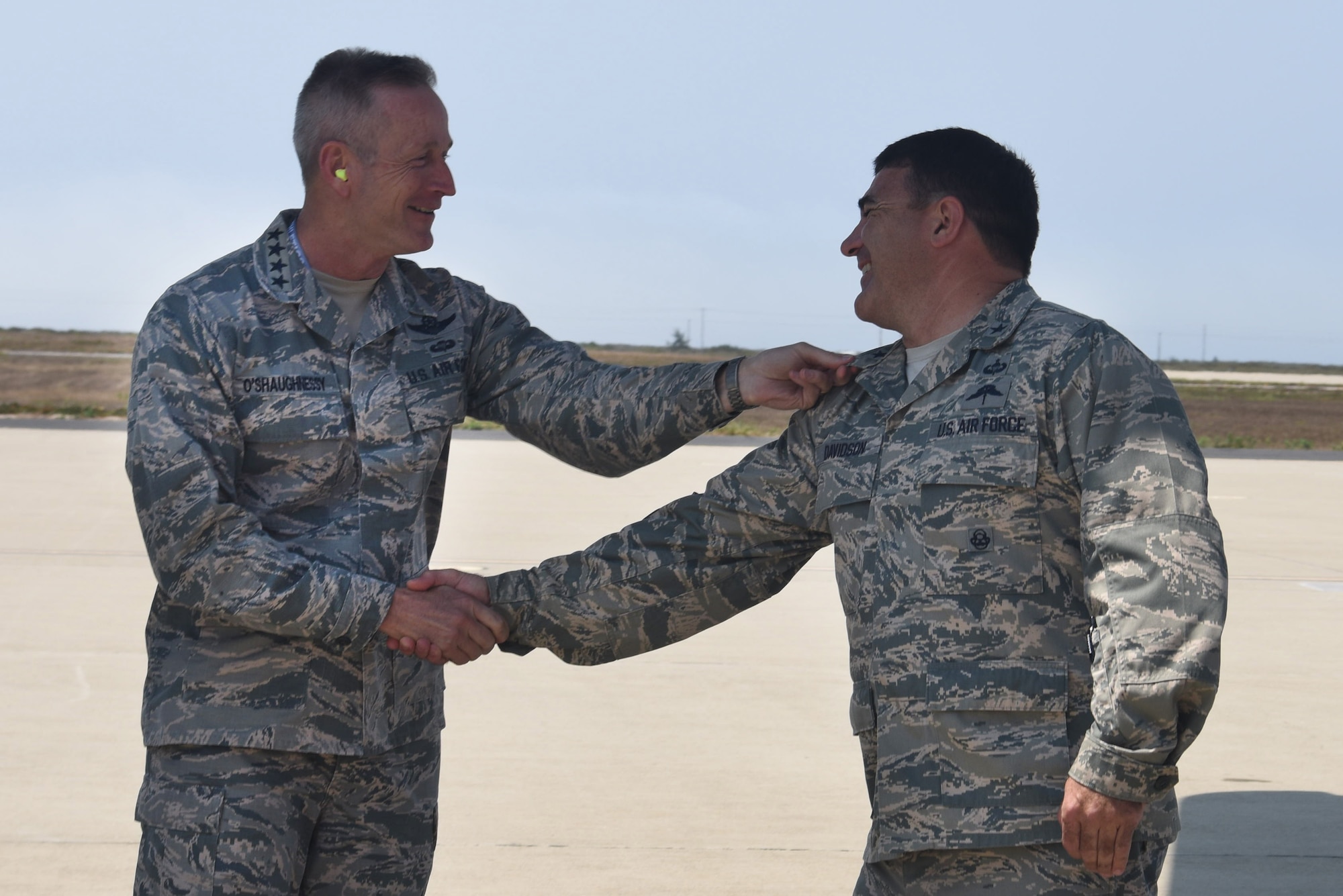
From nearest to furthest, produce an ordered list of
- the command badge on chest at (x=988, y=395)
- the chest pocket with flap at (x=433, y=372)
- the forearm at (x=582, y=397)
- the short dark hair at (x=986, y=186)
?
the command badge on chest at (x=988, y=395) < the short dark hair at (x=986, y=186) < the chest pocket with flap at (x=433, y=372) < the forearm at (x=582, y=397)

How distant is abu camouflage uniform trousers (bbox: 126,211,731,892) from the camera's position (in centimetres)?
279

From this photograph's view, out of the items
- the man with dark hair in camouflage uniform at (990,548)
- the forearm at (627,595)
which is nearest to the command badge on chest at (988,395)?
the man with dark hair in camouflage uniform at (990,548)

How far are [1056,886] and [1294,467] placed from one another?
64.2 ft

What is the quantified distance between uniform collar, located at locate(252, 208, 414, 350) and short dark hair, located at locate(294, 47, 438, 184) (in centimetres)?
18

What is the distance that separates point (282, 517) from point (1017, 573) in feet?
5.02

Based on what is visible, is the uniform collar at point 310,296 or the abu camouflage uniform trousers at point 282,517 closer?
the abu camouflage uniform trousers at point 282,517

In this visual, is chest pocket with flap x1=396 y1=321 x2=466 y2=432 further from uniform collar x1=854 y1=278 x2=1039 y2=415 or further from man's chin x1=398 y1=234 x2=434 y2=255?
uniform collar x1=854 y1=278 x2=1039 y2=415

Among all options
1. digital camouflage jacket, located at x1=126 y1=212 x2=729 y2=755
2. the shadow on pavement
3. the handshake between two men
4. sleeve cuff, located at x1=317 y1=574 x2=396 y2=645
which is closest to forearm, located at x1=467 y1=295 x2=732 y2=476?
the handshake between two men

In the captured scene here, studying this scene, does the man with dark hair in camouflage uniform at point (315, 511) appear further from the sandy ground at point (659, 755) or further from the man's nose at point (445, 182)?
the sandy ground at point (659, 755)

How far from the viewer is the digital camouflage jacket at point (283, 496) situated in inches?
110

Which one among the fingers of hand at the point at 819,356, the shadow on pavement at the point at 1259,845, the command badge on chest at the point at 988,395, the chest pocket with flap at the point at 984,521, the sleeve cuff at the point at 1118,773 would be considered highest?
the fingers of hand at the point at 819,356

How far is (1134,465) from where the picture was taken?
2.40 m

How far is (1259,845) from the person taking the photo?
188 inches

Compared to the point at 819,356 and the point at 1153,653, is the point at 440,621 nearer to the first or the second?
the point at 819,356
